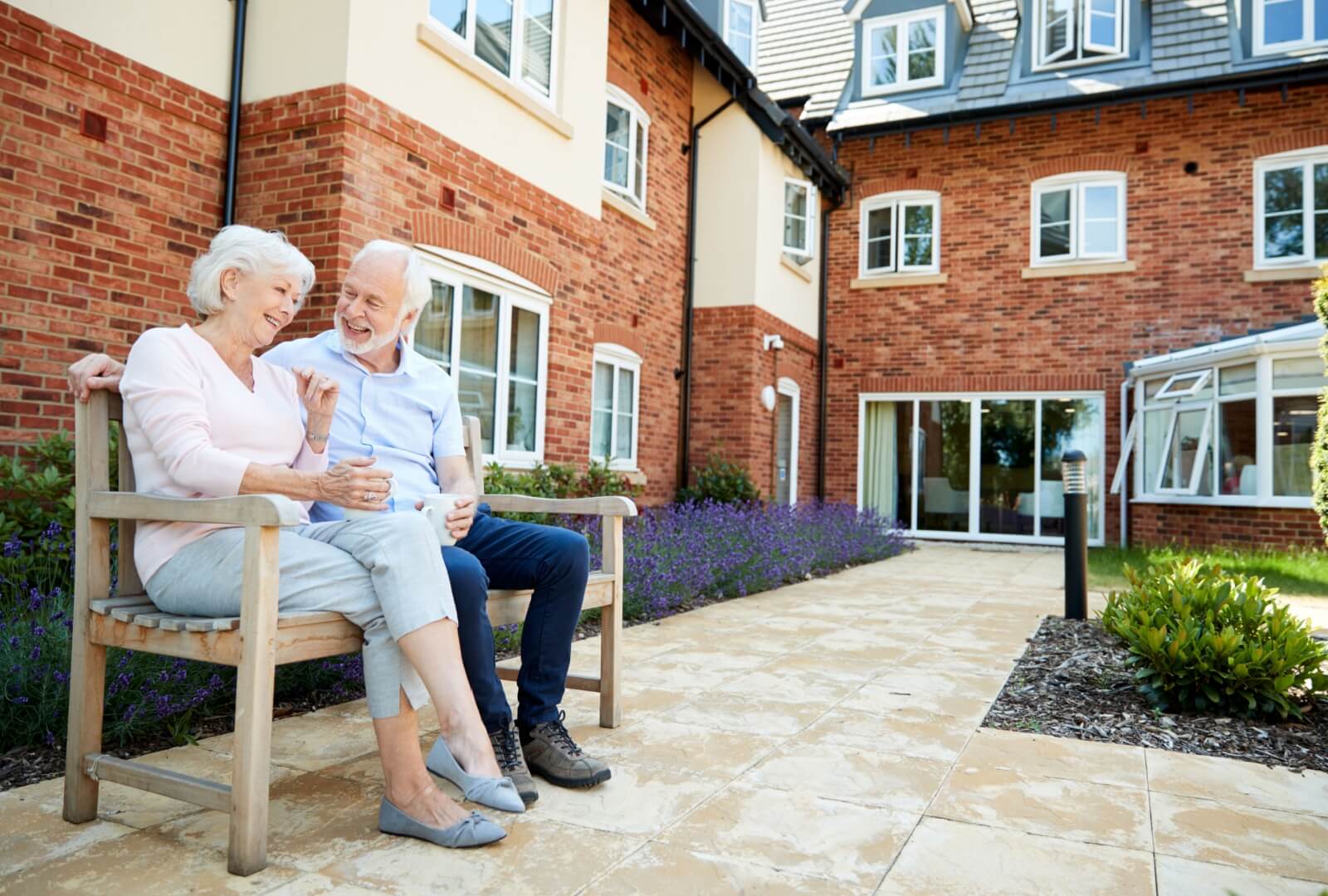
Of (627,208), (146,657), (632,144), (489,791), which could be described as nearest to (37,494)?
(146,657)

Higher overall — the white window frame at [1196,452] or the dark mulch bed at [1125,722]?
the white window frame at [1196,452]

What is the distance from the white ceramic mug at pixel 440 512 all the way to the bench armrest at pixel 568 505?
1.69 feet

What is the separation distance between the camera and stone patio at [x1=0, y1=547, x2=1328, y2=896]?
1860 mm

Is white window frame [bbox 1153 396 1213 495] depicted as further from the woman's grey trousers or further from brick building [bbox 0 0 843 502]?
the woman's grey trousers

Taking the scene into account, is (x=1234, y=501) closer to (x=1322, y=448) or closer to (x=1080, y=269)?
(x=1322, y=448)

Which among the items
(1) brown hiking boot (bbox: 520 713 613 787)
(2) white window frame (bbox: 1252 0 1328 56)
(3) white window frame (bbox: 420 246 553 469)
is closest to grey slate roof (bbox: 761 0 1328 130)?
(2) white window frame (bbox: 1252 0 1328 56)

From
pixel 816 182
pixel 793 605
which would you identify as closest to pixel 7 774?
pixel 793 605

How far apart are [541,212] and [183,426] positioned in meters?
4.84

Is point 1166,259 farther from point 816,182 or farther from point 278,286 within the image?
point 278,286

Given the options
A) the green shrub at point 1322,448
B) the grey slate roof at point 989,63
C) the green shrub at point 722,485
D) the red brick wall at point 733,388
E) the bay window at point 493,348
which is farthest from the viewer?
the grey slate roof at point 989,63

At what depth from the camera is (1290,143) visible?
1073 centimetres

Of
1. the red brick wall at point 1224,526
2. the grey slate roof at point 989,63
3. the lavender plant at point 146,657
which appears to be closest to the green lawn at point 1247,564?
the red brick wall at point 1224,526

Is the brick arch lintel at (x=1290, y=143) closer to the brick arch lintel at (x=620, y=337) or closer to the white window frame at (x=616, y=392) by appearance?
the brick arch lintel at (x=620, y=337)

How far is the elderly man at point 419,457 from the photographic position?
2510mm
